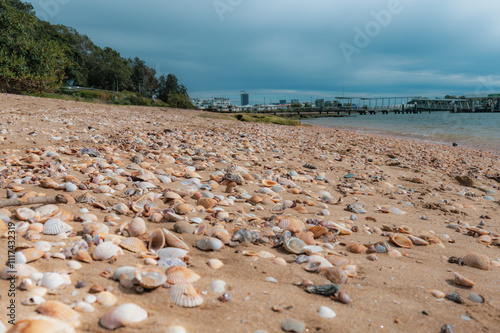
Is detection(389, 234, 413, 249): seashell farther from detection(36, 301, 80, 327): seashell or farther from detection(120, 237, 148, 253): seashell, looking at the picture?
detection(36, 301, 80, 327): seashell

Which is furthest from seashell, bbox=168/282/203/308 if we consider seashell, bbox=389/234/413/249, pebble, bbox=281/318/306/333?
seashell, bbox=389/234/413/249

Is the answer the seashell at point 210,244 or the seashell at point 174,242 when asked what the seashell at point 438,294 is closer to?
the seashell at point 210,244

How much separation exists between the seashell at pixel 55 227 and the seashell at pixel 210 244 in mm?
973

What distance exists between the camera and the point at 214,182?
428cm

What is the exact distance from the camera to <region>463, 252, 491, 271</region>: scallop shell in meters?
2.49

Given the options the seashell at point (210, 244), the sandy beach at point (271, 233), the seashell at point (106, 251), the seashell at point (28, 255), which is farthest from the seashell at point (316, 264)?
the seashell at point (28, 255)

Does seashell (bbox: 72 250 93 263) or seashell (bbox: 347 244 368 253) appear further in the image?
seashell (bbox: 347 244 368 253)

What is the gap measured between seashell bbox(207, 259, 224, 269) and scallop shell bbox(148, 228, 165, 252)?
395 mm

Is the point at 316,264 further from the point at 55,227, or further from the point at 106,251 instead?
the point at 55,227

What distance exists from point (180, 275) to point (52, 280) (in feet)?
2.19

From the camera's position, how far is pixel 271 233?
2783 mm

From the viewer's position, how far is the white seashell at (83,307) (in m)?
1.50

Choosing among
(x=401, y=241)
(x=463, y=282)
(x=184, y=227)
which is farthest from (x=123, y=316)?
(x=401, y=241)

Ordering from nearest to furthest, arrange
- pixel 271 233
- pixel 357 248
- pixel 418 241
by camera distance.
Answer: pixel 357 248 → pixel 271 233 → pixel 418 241
